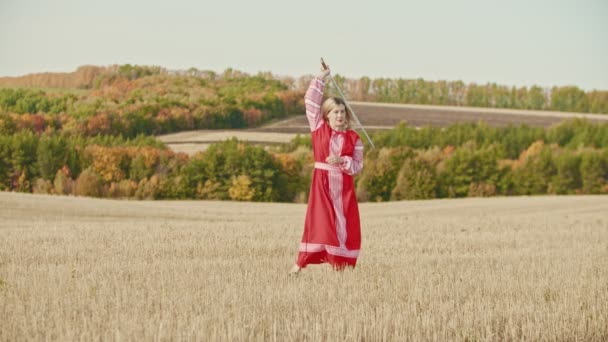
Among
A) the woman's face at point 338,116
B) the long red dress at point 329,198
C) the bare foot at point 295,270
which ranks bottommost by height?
the bare foot at point 295,270

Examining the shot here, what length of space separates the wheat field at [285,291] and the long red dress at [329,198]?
330 mm

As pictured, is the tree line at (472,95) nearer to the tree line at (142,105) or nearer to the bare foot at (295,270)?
the tree line at (142,105)

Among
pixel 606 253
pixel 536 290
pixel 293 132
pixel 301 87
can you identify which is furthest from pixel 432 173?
pixel 536 290

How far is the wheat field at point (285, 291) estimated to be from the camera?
24.6ft

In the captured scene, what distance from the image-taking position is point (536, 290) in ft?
32.4

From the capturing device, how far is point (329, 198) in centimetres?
1111

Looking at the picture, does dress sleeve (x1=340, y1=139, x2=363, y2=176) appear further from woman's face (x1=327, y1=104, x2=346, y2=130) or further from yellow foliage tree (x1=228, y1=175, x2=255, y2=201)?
yellow foliage tree (x1=228, y1=175, x2=255, y2=201)

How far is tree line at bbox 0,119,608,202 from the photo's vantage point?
3408 inches

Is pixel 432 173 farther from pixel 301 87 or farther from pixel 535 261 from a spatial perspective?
pixel 535 261

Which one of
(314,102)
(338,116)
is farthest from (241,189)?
(338,116)

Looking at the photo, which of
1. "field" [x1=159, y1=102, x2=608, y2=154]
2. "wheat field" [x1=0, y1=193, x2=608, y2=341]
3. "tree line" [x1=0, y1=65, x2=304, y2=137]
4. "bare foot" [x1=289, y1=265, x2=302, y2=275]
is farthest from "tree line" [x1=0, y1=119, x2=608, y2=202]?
"bare foot" [x1=289, y1=265, x2=302, y2=275]

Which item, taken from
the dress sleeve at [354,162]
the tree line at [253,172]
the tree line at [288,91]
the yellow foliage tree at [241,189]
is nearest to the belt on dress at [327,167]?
the dress sleeve at [354,162]

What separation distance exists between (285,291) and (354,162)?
225 cm

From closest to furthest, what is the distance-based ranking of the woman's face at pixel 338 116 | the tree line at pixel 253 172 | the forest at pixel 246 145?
the woman's face at pixel 338 116 → the tree line at pixel 253 172 → the forest at pixel 246 145
